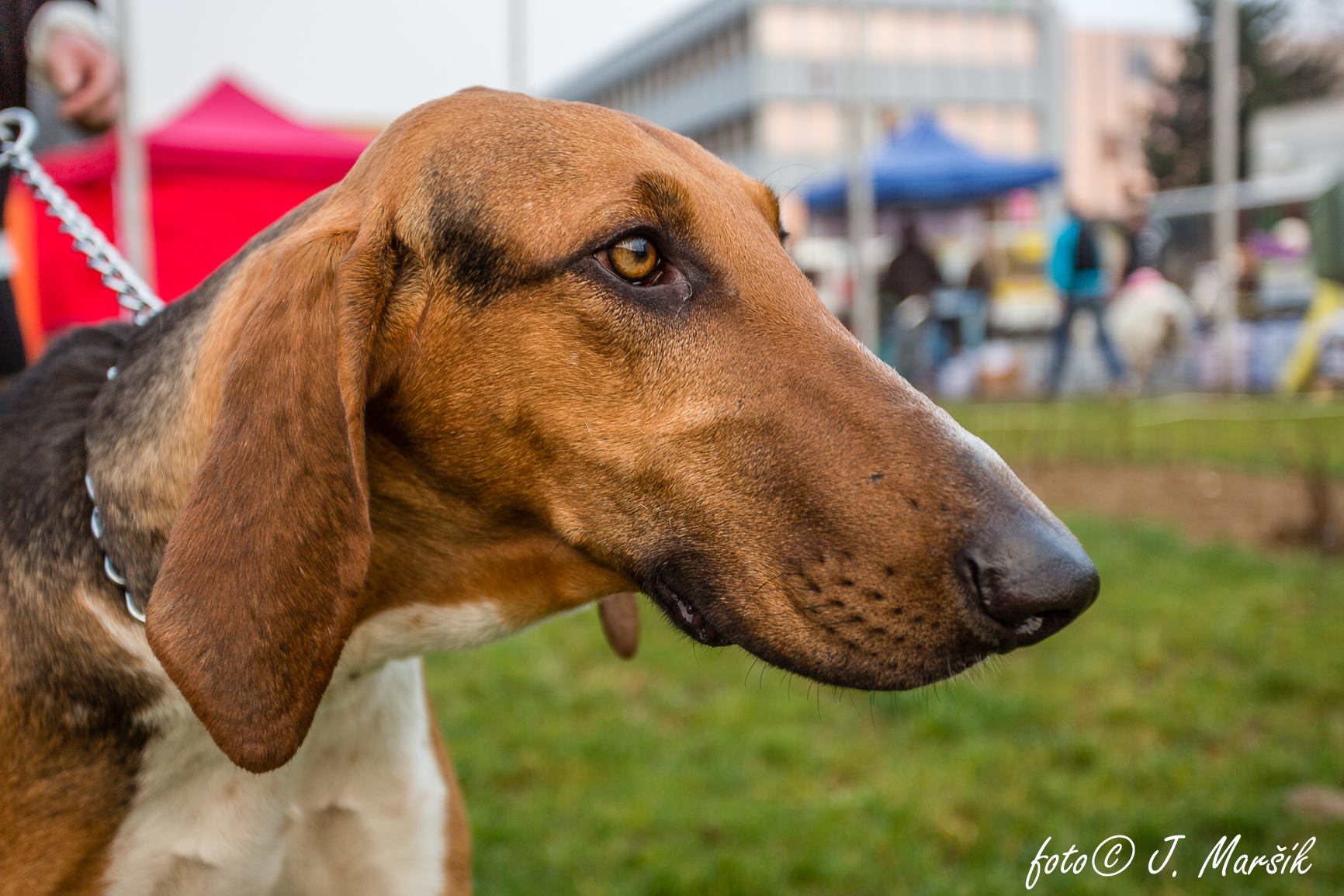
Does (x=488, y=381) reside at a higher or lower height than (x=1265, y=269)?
higher

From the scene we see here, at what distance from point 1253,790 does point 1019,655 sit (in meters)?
1.64

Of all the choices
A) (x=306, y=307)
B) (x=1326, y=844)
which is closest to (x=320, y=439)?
(x=306, y=307)

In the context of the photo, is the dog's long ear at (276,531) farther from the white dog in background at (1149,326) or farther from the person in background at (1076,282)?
the white dog in background at (1149,326)

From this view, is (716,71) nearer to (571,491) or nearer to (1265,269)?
(1265,269)

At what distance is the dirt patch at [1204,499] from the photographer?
720 centimetres

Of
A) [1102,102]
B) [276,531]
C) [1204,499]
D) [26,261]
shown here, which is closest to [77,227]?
[276,531]

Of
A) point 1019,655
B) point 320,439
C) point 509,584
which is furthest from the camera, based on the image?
point 1019,655

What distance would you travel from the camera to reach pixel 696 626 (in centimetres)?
207

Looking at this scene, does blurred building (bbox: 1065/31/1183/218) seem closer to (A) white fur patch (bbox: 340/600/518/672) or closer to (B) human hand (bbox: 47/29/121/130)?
(B) human hand (bbox: 47/29/121/130)

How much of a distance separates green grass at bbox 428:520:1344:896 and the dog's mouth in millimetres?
1785

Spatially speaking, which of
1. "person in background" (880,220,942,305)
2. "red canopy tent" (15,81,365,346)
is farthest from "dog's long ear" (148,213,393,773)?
"person in background" (880,220,942,305)

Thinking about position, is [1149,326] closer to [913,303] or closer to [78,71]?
[913,303]

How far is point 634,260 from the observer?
6.88 ft

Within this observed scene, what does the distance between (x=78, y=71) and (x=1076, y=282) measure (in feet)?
53.3
